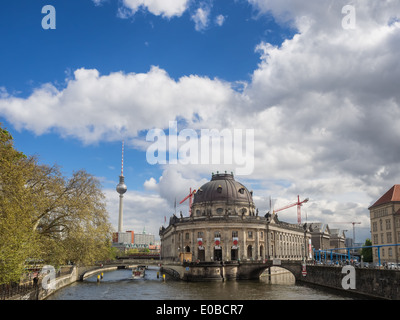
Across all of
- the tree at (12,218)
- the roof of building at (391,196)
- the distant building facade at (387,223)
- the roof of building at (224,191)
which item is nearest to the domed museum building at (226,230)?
the roof of building at (224,191)

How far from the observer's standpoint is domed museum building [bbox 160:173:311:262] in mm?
94500

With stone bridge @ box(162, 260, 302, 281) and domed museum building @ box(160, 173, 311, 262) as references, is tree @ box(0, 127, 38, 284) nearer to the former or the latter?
stone bridge @ box(162, 260, 302, 281)

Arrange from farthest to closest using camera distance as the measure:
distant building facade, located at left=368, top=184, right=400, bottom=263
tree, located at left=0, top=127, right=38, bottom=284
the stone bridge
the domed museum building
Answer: the domed museum building → distant building facade, located at left=368, top=184, right=400, bottom=263 → the stone bridge → tree, located at left=0, top=127, right=38, bottom=284

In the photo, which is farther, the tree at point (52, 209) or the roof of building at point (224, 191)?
the roof of building at point (224, 191)

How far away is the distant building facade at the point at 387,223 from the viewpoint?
292 ft

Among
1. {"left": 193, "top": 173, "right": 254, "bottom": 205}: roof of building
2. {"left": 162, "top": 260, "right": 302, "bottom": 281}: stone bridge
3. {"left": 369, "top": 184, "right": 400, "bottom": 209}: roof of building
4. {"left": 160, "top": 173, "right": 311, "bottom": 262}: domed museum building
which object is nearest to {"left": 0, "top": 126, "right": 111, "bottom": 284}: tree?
{"left": 162, "top": 260, "right": 302, "bottom": 281}: stone bridge

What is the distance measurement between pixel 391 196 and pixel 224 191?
42.2 m

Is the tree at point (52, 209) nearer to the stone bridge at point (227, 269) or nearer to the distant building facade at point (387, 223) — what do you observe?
the stone bridge at point (227, 269)

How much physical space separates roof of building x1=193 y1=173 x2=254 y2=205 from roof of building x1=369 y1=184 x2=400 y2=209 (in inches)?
1332

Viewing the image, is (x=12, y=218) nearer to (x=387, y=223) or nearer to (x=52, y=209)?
(x=52, y=209)

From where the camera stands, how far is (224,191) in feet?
364

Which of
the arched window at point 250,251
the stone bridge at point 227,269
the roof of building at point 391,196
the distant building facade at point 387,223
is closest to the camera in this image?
the stone bridge at point 227,269
